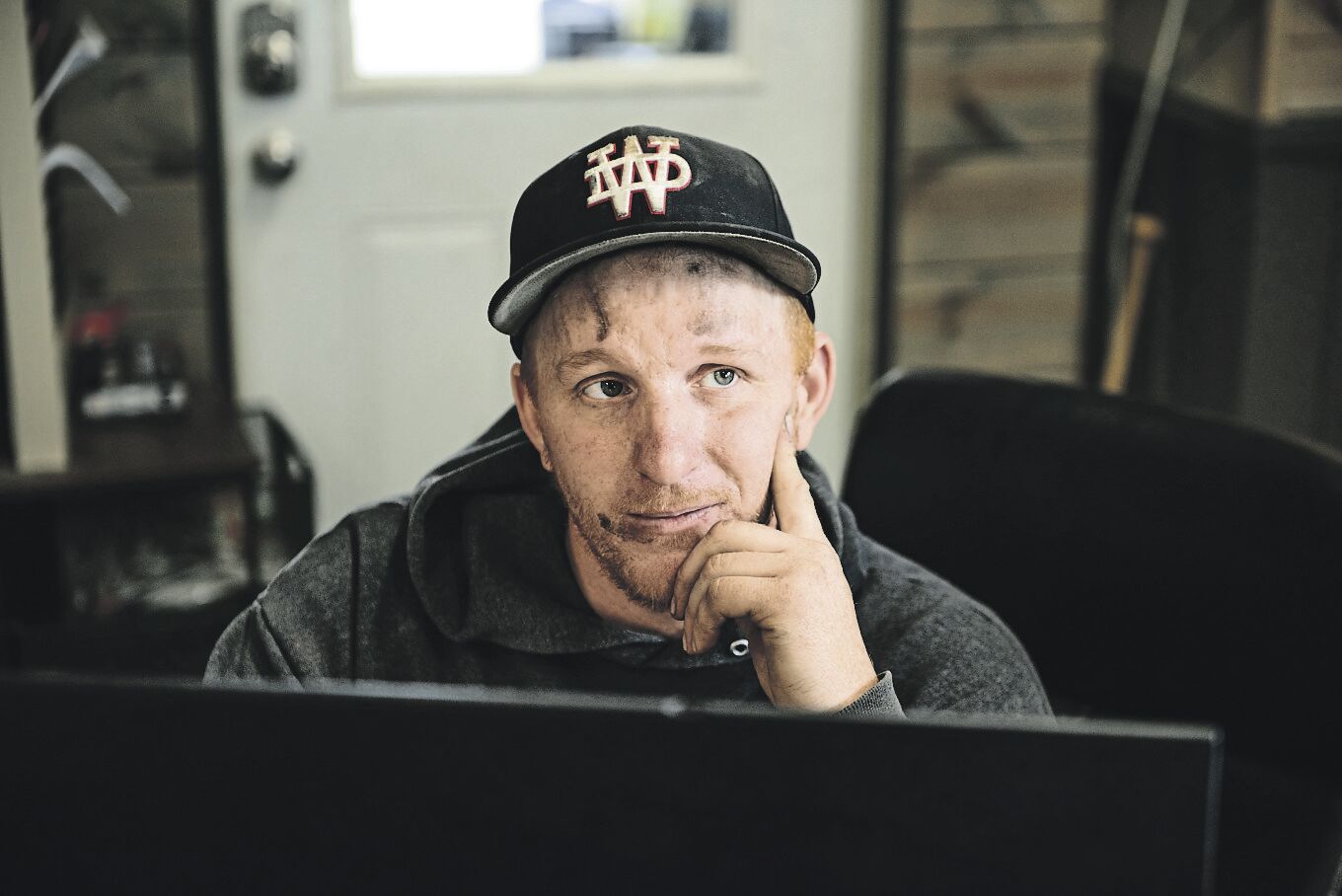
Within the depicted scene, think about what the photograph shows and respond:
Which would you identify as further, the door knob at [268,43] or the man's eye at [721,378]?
the door knob at [268,43]

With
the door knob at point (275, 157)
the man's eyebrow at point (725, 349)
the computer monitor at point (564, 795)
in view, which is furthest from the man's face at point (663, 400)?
the door knob at point (275, 157)

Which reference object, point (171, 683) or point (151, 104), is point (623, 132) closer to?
point (171, 683)

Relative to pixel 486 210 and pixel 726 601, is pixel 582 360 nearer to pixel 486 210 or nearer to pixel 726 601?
pixel 726 601

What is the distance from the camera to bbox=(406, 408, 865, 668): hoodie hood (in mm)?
879

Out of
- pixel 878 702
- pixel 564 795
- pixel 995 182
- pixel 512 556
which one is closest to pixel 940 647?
pixel 878 702

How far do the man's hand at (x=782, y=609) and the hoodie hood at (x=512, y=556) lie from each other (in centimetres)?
5

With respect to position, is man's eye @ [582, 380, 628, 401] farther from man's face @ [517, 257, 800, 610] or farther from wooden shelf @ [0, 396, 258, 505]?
wooden shelf @ [0, 396, 258, 505]

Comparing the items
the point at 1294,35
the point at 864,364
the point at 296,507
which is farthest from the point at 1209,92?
the point at 296,507

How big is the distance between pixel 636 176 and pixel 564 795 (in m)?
0.42

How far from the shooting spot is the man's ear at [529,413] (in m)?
0.84

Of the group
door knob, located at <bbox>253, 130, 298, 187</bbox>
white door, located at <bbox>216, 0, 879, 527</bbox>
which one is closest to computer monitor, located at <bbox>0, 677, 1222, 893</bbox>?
white door, located at <bbox>216, 0, 879, 527</bbox>

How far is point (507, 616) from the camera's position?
0.90 metres

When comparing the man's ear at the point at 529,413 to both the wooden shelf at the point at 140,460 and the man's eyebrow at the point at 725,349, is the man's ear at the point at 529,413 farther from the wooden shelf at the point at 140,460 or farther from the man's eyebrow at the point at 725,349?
the wooden shelf at the point at 140,460

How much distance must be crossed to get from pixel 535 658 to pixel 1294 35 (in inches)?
82.0
